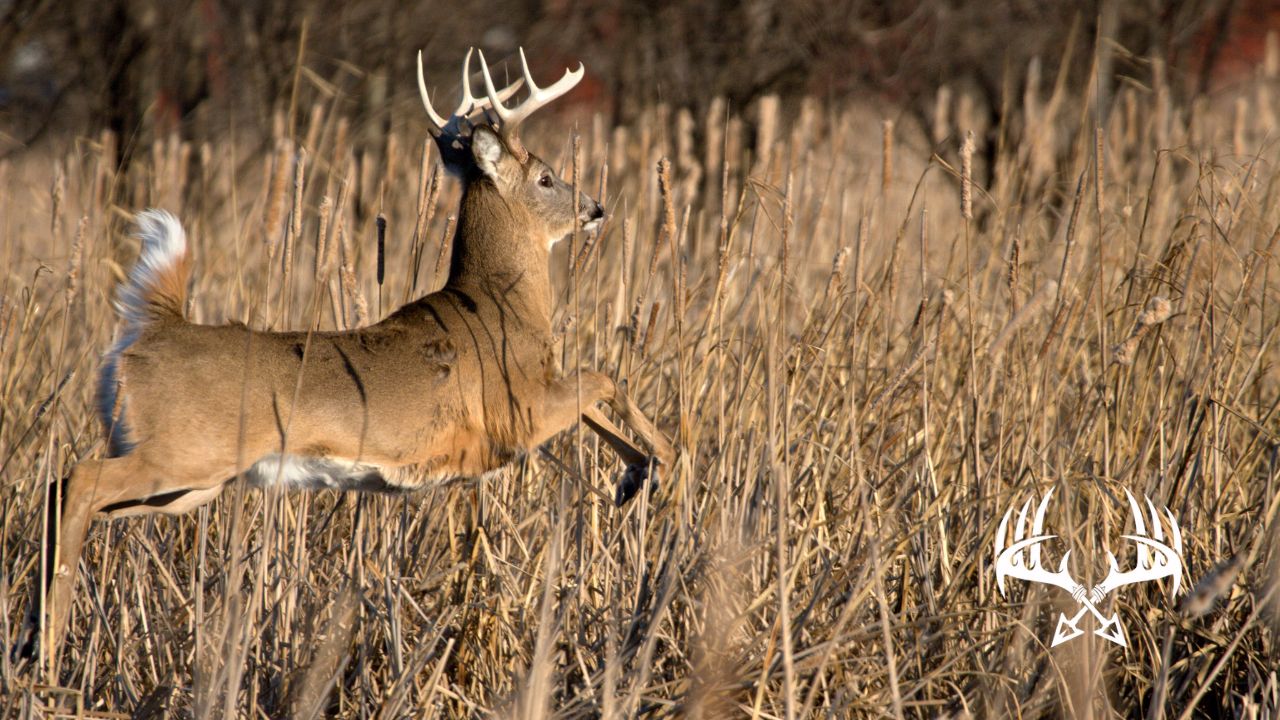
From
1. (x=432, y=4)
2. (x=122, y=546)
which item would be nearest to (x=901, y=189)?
(x=432, y=4)

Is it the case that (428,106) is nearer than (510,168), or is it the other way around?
(428,106)

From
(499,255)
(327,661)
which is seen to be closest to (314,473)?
(327,661)

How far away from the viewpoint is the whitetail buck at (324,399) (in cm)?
279

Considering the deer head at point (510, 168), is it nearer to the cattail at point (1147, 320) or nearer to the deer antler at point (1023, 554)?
the deer antler at point (1023, 554)

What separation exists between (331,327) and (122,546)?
1.67m

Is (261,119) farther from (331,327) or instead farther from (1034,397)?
(1034,397)

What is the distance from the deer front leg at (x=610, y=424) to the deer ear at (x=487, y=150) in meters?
0.71

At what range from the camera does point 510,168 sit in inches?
150

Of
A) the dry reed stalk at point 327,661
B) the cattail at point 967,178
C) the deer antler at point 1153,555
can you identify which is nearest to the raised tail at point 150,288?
the dry reed stalk at point 327,661

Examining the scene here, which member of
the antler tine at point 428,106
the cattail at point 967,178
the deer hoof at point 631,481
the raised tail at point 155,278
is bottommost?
the deer hoof at point 631,481

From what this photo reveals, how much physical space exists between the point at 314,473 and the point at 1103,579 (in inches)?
70.9

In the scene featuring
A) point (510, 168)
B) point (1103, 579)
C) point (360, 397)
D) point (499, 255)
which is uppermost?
point (510, 168)

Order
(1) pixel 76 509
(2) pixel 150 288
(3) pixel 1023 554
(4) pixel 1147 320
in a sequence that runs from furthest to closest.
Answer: (3) pixel 1023 554, (2) pixel 150 288, (1) pixel 76 509, (4) pixel 1147 320

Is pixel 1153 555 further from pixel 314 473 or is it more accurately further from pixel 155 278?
pixel 155 278
